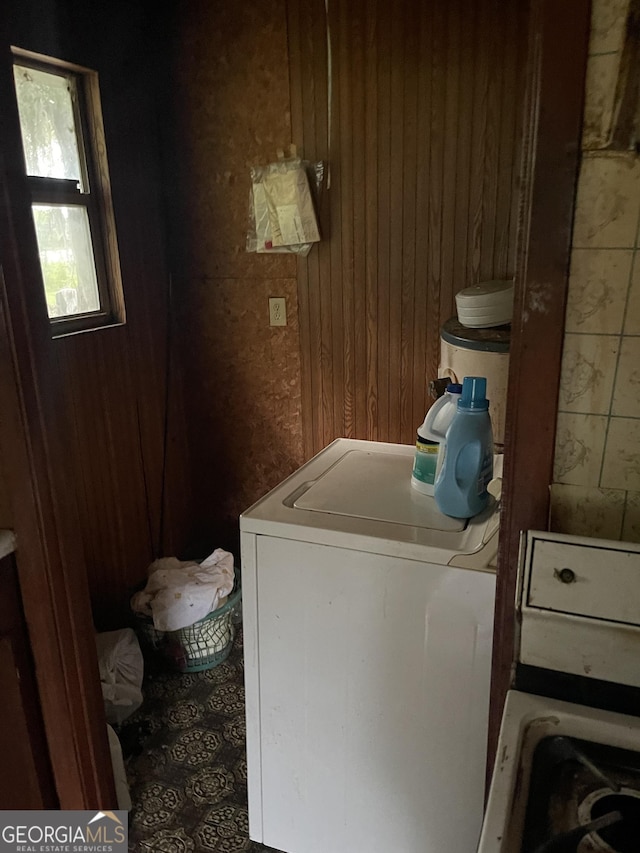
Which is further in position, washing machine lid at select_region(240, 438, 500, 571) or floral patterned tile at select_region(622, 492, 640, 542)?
washing machine lid at select_region(240, 438, 500, 571)

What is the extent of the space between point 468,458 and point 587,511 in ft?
1.31

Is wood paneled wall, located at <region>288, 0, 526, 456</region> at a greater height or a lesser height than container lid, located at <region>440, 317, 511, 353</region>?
greater

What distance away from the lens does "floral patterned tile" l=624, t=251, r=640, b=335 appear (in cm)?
72

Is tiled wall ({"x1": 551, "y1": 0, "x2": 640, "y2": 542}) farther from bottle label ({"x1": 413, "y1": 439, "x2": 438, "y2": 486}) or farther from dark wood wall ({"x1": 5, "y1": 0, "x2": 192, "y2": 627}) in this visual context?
dark wood wall ({"x1": 5, "y1": 0, "x2": 192, "y2": 627})

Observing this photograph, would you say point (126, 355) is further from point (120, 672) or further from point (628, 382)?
point (628, 382)

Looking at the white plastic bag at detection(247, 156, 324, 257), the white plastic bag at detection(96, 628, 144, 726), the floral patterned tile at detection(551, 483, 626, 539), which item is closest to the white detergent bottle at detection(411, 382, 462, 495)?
the floral patterned tile at detection(551, 483, 626, 539)

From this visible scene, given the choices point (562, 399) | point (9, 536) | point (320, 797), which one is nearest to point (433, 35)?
point (562, 399)

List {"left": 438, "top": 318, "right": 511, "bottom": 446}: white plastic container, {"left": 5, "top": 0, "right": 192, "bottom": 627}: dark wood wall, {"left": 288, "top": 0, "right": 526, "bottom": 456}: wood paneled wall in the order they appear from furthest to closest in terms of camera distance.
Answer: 1. {"left": 5, "top": 0, "right": 192, "bottom": 627}: dark wood wall
2. {"left": 288, "top": 0, "right": 526, "bottom": 456}: wood paneled wall
3. {"left": 438, "top": 318, "right": 511, "bottom": 446}: white plastic container

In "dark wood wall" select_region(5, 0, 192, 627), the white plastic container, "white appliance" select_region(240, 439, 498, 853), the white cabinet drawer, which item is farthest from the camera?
"dark wood wall" select_region(5, 0, 192, 627)

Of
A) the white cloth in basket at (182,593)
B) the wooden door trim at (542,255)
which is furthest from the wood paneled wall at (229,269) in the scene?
the wooden door trim at (542,255)

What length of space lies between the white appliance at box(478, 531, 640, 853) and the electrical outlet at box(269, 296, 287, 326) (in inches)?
64.9

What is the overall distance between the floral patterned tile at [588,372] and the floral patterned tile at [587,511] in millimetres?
112

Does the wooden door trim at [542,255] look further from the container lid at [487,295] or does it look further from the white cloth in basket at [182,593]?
the white cloth in basket at [182,593]

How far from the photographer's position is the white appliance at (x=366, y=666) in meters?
1.13
